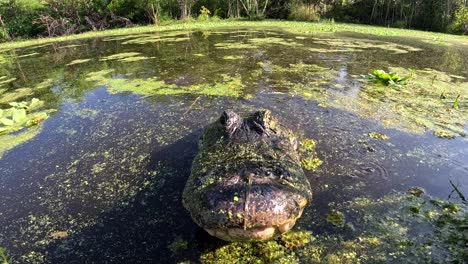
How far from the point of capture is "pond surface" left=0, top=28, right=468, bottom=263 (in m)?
2.81

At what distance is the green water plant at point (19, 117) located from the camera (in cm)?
503

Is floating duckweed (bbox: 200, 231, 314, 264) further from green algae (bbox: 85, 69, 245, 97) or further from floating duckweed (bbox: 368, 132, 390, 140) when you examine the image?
green algae (bbox: 85, 69, 245, 97)

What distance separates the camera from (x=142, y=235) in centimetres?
276

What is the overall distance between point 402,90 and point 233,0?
14.4m

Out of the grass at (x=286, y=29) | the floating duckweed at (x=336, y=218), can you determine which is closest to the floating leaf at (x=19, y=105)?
the floating duckweed at (x=336, y=218)

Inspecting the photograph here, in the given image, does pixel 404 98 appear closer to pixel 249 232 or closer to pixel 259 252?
pixel 259 252

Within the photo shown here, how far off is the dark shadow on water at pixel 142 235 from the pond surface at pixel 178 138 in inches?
0.4

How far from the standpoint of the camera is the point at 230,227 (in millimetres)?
2068

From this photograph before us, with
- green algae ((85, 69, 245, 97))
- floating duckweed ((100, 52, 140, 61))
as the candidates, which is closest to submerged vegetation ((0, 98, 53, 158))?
green algae ((85, 69, 245, 97))

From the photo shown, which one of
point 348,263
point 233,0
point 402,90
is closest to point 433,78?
point 402,90

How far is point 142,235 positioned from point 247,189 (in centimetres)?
111

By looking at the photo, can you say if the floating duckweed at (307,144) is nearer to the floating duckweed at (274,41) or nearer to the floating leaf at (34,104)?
the floating leaf at (34,104)

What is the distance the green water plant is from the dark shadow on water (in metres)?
2.81

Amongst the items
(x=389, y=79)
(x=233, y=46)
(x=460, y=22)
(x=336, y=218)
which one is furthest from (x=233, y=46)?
(x=460, y=22)
